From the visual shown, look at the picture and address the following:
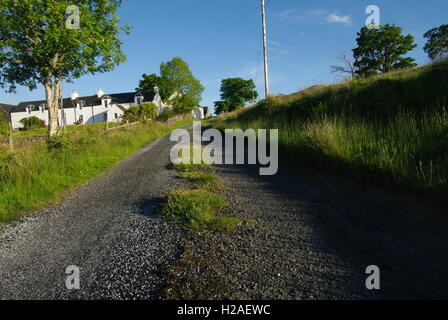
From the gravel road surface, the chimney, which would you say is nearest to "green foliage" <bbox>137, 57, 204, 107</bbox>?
the chimney

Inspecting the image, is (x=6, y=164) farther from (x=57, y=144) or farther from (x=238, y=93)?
(x=238, y=93)

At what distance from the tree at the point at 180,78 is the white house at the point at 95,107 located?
4945mm

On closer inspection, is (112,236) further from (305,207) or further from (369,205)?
A: (369,205)

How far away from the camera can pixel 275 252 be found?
2.51 metres

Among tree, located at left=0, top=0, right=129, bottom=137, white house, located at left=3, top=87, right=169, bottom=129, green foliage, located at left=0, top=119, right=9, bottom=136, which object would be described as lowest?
green foliage, located at left=0, top=119, right=9, bottom=136

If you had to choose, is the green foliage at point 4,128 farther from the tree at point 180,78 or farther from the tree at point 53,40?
the tree at point 180,78

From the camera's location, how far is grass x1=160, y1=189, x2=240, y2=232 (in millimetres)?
3143

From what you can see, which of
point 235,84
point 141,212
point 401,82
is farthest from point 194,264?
point 235,84

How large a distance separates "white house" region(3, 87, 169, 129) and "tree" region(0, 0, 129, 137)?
1907 inches

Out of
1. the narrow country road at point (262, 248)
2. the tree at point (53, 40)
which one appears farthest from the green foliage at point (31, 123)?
the narrow country road at point (262, 248)

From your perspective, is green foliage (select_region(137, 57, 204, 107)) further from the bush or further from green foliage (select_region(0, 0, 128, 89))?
the bush

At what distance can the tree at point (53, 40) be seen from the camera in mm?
9812

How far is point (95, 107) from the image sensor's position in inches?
2381
